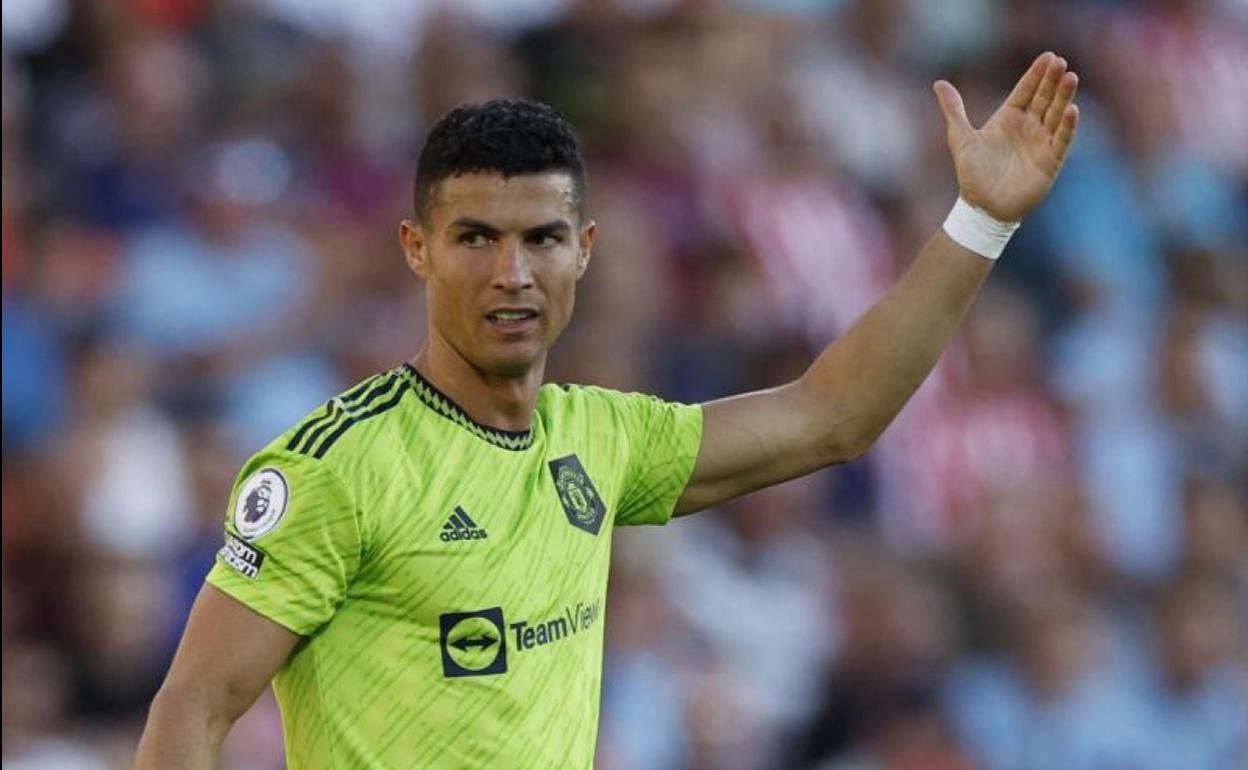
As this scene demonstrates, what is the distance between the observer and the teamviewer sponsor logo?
173 inches

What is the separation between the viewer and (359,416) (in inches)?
173

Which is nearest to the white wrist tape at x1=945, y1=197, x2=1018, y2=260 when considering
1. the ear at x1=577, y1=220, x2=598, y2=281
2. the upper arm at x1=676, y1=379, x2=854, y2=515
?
the upper arm at x1=676, y1=379, x2=854, y2=515

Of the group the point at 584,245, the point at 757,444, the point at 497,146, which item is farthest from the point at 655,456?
the point at 497,146

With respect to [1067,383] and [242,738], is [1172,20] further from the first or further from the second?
[242,738]

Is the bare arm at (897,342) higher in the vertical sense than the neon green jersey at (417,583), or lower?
higher

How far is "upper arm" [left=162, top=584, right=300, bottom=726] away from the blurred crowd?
373 cm

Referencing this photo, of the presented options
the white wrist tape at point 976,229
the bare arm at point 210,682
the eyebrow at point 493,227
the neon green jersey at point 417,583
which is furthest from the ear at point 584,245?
the bare arm at point 210,682

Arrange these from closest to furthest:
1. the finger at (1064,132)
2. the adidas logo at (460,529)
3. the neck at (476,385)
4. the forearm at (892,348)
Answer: the adidas logo at (460,529), the neck at (476,385), the finger at (1064,132), the forearm at (892,348)

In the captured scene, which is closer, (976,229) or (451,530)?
(451,530)

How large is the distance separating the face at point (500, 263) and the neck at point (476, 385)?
0.06 ft

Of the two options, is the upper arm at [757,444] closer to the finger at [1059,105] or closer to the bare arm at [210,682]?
the finger at [1059,105]

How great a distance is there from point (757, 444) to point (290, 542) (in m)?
1.27

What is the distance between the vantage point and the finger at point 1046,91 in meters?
5.00

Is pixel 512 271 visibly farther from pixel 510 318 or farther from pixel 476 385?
pixel 476 385
